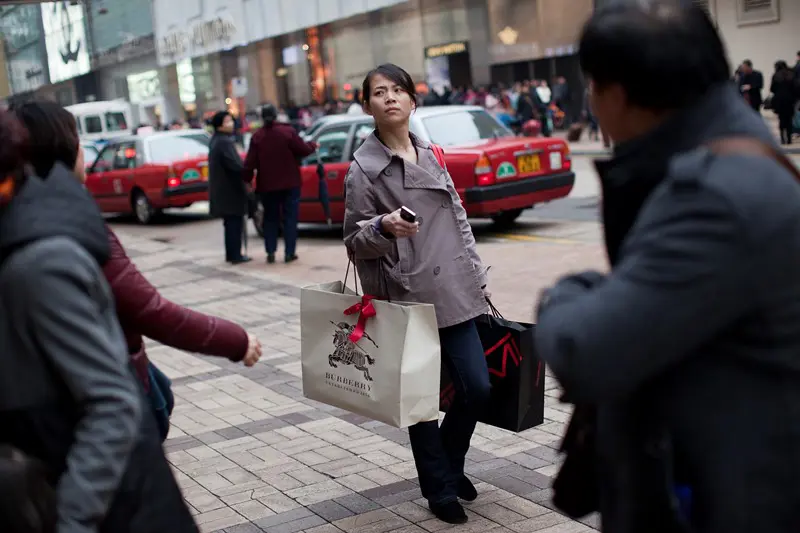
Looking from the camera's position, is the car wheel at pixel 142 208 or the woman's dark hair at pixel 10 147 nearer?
the woman's dark hair at pixel 10 147

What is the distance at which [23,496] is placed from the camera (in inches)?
78.4

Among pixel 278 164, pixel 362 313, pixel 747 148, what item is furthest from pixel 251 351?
pixel 278 164

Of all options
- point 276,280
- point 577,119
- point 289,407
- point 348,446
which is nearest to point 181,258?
point 276,280

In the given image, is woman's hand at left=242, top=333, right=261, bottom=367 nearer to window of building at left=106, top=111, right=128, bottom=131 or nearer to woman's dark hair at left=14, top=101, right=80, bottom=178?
woman's dark hair at left=14, top=101, right=80, bottom=178

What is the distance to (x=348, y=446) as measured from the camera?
5523 mm

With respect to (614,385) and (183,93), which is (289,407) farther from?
(183,93)

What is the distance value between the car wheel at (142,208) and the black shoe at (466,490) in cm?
1502

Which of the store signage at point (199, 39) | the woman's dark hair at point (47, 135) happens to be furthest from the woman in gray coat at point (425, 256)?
the store signage at point (199, 39)

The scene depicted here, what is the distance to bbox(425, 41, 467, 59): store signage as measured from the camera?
36656 millimetres

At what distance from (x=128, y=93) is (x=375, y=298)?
66965 mm

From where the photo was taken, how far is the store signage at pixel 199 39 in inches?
1876

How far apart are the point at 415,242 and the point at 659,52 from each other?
2.54 m

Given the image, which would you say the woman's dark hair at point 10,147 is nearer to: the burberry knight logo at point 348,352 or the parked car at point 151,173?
the burberry knight logo at point 348,352

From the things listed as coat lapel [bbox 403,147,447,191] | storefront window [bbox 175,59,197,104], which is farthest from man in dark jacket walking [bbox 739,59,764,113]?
storefront window [bbox 175,59,197,104]
